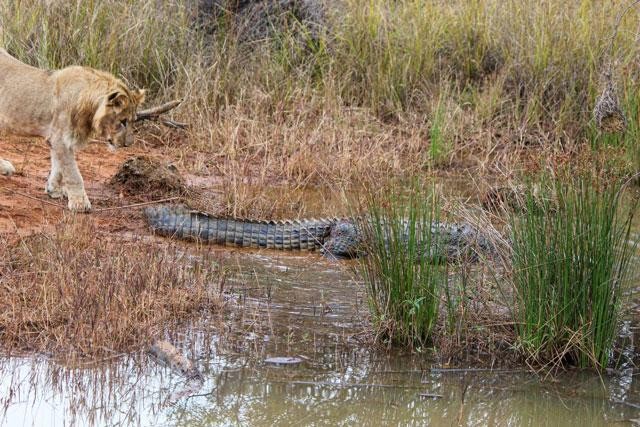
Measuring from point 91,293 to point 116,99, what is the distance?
198cm

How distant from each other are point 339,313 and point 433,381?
962 millimetres

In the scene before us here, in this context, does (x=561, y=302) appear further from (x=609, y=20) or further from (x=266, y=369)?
(x=609, y=20)

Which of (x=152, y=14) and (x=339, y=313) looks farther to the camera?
(x=152, y=14)

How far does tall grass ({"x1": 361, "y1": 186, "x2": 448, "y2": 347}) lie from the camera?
15.7 feet

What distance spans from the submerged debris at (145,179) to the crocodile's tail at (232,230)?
63cm

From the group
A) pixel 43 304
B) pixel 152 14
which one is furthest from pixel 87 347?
pixel 152 14

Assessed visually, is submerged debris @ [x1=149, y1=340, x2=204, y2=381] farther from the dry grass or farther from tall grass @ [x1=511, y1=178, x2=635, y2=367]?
tall grass @ [x1=511, y1=178, x2=635, y2=367]

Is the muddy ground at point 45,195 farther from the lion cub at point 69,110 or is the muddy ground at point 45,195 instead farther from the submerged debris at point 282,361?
the submerged debris at point 282,361

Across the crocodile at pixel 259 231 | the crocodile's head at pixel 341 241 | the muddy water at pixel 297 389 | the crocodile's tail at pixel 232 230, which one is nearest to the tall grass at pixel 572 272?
the muddy water at pixel 297 389

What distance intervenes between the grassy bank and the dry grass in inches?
114

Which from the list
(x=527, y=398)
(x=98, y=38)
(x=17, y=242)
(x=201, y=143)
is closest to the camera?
(x=527, y=398)

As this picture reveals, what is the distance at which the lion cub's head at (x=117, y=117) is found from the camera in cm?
638

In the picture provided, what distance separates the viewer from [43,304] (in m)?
4.73

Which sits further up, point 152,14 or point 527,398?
point 152,14
